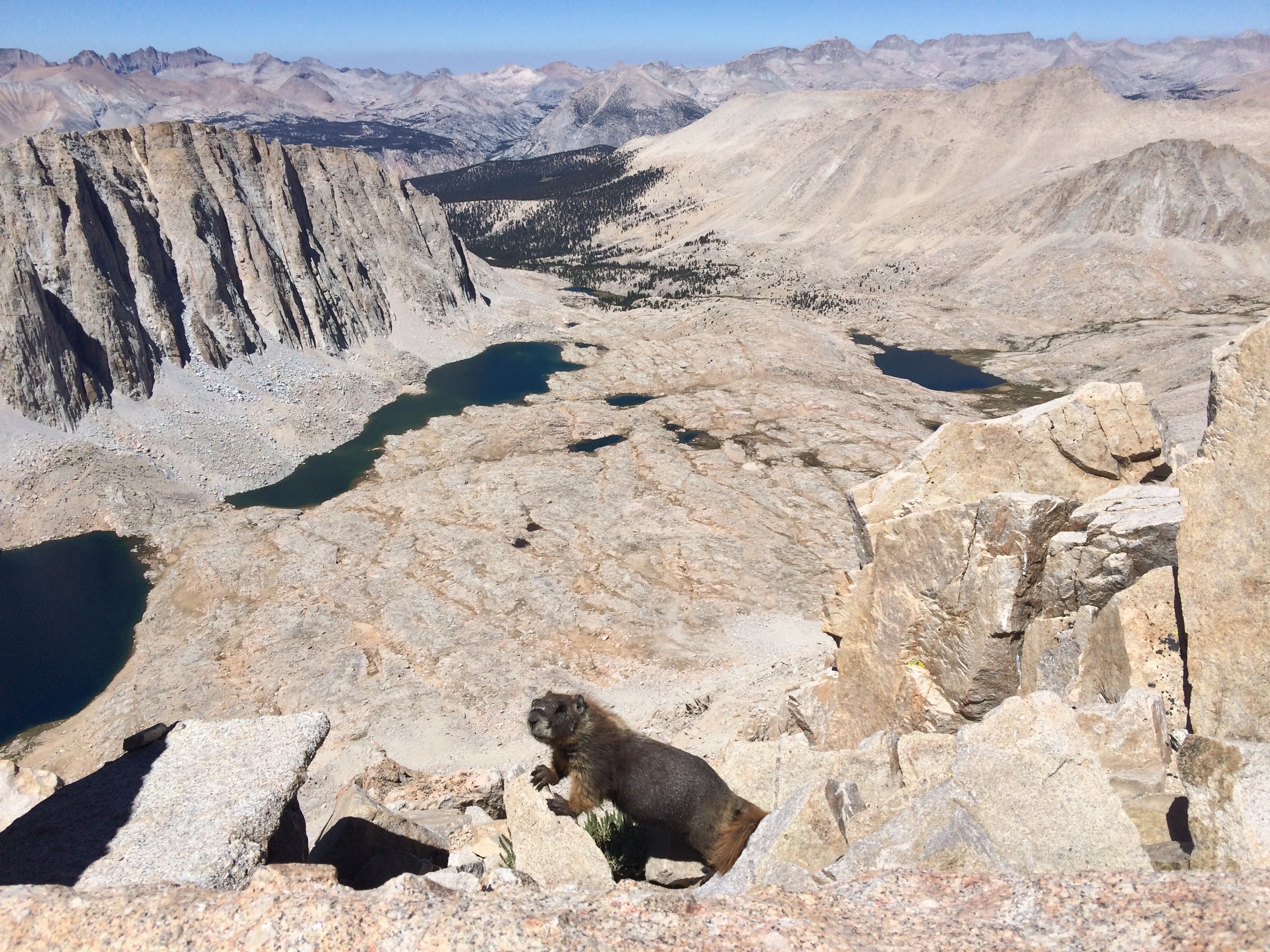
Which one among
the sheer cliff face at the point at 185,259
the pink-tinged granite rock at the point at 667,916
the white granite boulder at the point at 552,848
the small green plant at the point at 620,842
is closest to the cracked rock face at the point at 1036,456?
the small green plant at the point at 620,842

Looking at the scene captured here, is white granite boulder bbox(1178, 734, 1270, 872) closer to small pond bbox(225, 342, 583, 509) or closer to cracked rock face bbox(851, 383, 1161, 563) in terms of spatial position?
cracked rock face bbox(851, 383, 1161, 563)

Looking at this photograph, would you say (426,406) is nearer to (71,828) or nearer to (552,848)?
(71,828)

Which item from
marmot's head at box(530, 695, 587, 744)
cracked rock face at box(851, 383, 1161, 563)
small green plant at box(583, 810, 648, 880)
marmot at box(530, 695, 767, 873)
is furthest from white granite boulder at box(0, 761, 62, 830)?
cracked rock face at box(851, 383, 1161, 563)

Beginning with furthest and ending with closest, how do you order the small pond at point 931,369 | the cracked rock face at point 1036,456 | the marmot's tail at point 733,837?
the small pond at point 931,369, the cracked rock face at point 1036,456, the marmot's tail at point 733,837

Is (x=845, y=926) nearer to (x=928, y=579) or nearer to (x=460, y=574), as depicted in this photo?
(x=928, y=579)

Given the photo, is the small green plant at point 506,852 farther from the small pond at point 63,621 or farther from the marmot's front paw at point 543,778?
the small pond at point 63,621
